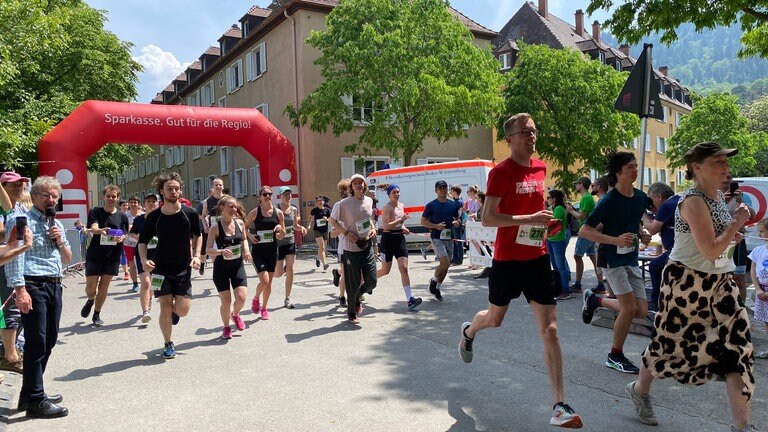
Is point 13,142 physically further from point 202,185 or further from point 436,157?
point 202,185

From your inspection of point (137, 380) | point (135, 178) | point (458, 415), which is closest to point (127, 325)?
→ point (137, 380)

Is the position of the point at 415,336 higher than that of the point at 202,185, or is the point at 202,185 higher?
the point at 202,185

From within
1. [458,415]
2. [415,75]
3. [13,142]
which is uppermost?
[415,75]

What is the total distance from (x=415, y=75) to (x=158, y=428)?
1821 centimetres

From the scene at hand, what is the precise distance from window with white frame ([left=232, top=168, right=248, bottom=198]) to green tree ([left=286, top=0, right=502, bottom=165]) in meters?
10.1

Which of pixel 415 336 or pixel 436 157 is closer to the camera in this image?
pixel 415 336

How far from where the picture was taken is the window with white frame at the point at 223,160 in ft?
113

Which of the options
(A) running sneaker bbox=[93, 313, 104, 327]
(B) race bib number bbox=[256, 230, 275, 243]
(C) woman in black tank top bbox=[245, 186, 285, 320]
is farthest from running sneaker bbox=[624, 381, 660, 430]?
(A) running sneaker bbox=[93, 313, 104, 327]

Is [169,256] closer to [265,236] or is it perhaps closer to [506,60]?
[265,236]

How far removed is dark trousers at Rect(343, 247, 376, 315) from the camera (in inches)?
294

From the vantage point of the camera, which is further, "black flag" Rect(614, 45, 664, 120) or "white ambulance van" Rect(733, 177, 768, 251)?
"white ambulance van" Rect(733, 177, 768, 251)

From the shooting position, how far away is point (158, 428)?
405 cm

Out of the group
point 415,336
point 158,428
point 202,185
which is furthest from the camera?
point 202,185

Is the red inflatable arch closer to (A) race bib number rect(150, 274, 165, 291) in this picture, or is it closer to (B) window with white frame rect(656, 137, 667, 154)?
(A) race bib number rect(150, 274, 165, 291)
